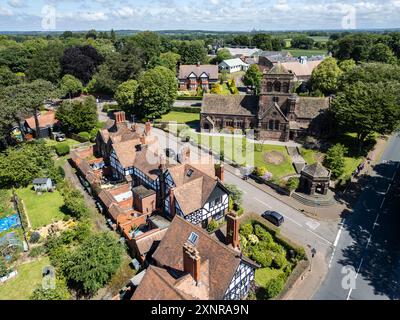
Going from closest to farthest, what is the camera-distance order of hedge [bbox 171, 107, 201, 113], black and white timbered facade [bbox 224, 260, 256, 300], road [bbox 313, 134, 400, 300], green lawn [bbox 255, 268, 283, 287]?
black and white timbered facade [bbox 224, 260, 256, 300], road [bbox 313, 134, 400, 300], green lawn [bbox 255, 268, 283, 287], hedge [bbox 171, 107, 201, 113]

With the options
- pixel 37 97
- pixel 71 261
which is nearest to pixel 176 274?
pixel 71 261

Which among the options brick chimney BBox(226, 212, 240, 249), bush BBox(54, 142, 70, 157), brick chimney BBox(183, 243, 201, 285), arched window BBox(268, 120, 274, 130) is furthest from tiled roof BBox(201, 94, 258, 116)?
brick chimney BBox(183, 243, 201, 285)

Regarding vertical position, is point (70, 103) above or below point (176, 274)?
above

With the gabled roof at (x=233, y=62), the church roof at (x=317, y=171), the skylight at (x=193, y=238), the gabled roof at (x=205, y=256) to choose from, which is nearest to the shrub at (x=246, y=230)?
the gabled roof at (x=205, y=256)

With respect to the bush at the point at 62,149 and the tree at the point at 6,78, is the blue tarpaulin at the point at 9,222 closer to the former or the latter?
the bush at the point at 62,149

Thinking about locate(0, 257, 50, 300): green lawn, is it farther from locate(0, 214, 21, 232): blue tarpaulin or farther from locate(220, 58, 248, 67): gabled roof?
locate(220, 58, 248, 67): gabled roof

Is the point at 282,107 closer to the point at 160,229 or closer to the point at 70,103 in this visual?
the point at 160,229
